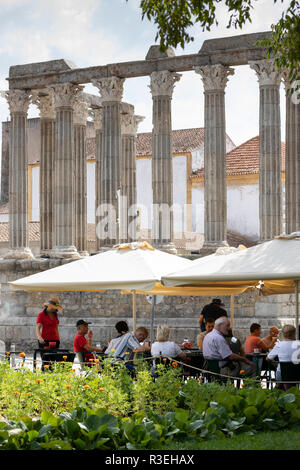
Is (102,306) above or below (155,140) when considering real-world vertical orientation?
below

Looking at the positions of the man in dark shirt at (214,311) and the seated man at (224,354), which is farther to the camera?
the man in dark shirt at (214,311)

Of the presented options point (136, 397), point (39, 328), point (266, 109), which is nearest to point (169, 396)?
point (136, 397)

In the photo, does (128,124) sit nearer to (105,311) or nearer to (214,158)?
(214,158)

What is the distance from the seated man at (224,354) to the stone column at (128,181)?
62.5ft

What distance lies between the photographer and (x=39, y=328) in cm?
1962

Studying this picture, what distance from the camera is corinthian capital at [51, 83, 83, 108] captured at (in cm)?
3200

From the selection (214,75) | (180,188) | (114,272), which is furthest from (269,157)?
(180,188)

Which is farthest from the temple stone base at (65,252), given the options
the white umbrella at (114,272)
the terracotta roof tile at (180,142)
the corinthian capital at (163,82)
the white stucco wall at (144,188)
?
the terracotta roof tile at (180,142)

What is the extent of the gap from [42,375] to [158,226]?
17.4 metres

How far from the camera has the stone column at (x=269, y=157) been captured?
93.7 feet

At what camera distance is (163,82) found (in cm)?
3009

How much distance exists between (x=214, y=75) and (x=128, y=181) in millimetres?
7357

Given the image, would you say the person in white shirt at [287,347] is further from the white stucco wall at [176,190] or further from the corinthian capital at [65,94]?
the white stucco wall at [176,190]

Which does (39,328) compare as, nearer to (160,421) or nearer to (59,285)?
(59,285)
